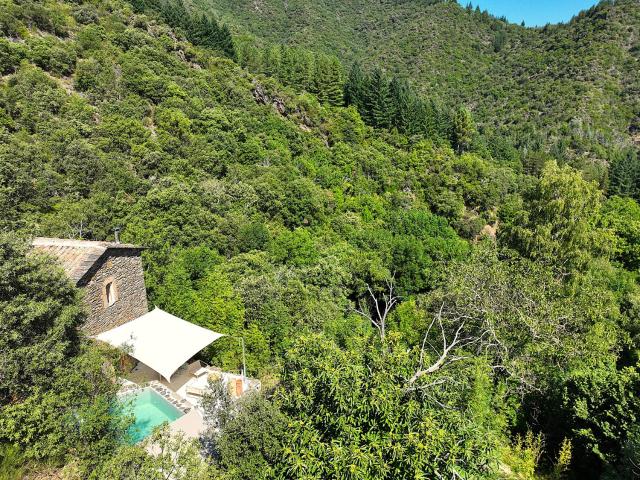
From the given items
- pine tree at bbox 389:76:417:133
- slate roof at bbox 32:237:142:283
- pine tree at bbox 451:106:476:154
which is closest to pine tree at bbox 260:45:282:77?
pine tree at bbox 389:76:417:133

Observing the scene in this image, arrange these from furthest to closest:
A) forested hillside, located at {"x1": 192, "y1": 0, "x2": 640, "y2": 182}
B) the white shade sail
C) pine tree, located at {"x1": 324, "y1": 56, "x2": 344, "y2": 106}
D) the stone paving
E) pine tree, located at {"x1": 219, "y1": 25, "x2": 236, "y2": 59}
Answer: forested hillside, located at {"x1": 192, "y1": 0, "x2": 640, "y2": 182} → pine tree, located at {"x1": 324, "y1": 56, "x2": 344, "y2": 106} → pine tree, located at {"x1": 219, "y1": 25, "x2": 236, "y2": 59} → the white shade sail → the stone paving

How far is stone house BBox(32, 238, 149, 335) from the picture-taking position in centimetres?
1399

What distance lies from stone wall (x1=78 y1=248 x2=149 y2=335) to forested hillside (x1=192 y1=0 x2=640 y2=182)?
69.8m

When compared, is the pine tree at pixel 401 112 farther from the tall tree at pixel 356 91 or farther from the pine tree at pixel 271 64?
the pine tree at pixel 271 64

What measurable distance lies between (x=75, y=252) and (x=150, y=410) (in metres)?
7.04

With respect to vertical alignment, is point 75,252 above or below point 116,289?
above

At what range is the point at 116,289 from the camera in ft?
51.9

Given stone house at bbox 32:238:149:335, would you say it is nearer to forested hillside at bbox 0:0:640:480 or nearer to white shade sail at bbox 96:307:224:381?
white shade sail at bbox 96:307:224:381

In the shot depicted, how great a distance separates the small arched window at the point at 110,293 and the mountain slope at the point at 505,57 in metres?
82.9

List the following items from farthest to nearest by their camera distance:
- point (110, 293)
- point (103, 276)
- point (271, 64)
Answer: point (271, 64)
point (110, 293)
point (103, 276)

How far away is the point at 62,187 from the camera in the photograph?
23.8 m

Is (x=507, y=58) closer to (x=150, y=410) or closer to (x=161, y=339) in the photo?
(x=161, y=339)

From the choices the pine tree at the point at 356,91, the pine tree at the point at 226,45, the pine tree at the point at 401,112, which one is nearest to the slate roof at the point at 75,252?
the pine tree at the point at 401,112

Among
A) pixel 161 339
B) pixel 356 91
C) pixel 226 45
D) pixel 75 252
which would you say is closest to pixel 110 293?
pixel 75 252
